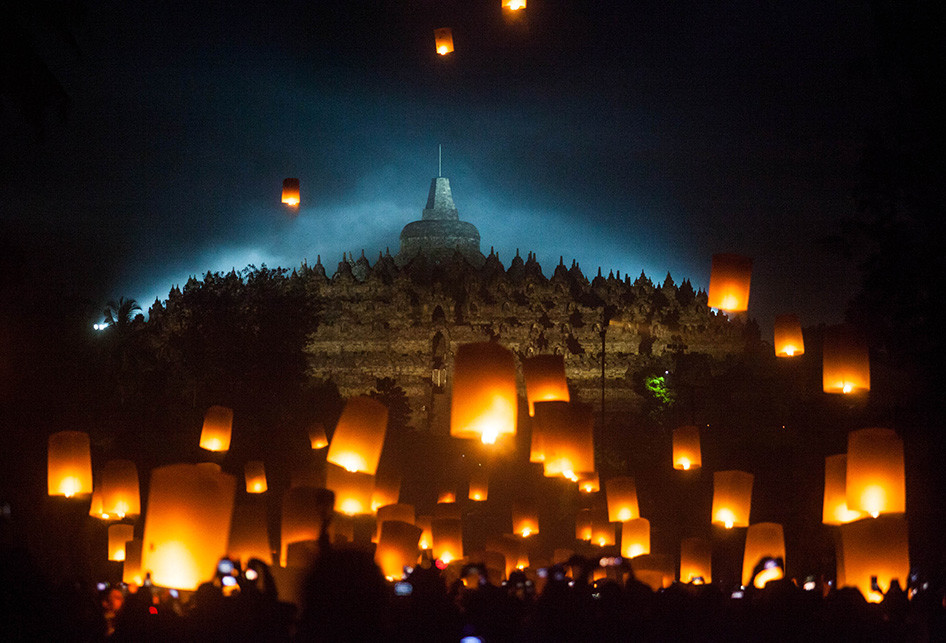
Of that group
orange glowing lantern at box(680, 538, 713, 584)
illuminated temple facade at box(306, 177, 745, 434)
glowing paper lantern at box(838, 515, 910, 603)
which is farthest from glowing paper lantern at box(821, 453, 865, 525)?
illuminated temple facade at box(306, 177, 745, 434)

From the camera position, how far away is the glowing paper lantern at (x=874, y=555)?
266 inches

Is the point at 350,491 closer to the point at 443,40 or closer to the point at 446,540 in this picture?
the point at 446,540

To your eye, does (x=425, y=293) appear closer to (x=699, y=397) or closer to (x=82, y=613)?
(x=699, y=397)

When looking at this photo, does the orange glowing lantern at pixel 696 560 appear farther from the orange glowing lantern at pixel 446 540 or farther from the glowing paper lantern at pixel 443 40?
the glowing paper lantern at pixel 443 40

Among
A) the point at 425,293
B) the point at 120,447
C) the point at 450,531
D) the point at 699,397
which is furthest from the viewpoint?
the point at 425,293

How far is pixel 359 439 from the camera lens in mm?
8125

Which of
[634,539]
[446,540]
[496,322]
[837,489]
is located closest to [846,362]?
[837,489]

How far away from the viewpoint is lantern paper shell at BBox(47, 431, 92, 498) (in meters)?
9.88

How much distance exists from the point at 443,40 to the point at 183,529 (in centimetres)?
617

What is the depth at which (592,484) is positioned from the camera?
37.3ft

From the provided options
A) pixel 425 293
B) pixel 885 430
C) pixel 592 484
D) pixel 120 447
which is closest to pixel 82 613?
pixel 885 430

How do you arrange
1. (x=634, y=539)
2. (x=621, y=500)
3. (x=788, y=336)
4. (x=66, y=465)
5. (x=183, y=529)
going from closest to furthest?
(x=183, y=529) < (x=66, y=465) < (x=788, y=336) < (x=634, y=539) < (x=621, y=500)

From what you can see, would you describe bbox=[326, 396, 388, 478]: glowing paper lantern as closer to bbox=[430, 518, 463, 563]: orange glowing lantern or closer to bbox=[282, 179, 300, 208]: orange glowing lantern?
bbox=[430, 518, 463, 563]: orange glowing lantern

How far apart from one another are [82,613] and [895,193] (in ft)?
30.6
